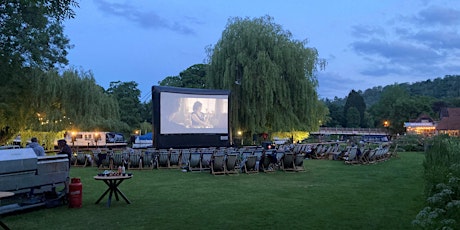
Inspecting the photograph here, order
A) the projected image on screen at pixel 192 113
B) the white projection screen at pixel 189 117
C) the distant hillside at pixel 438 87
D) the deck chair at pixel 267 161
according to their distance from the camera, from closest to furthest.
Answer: the deck chair at pixel 267 161, the white projection screen at pixel 189 117, the projected image on screen at pixel 192 113, the distant hillside at pixel 438 87

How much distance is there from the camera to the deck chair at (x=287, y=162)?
13805mm

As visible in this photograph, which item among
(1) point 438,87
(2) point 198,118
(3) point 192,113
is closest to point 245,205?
(3) point 192,113

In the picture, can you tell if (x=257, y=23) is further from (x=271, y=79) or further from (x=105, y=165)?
(x=105, y=165)

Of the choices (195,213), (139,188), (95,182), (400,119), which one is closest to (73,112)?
(95,182)

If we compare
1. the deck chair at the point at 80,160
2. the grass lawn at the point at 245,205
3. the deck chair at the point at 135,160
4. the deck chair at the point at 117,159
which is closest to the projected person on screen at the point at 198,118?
the deck chair at the point at 135,160

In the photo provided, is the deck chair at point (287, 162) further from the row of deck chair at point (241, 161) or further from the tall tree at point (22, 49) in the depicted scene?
the tall tree at point (22, 49)

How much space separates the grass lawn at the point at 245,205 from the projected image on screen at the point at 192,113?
7.36m

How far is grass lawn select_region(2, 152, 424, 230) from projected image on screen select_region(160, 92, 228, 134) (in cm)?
736

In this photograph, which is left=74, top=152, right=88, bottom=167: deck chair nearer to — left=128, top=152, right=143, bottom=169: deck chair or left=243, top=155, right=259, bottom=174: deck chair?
left=128, top=152, right=143, bottom=169: deck chair

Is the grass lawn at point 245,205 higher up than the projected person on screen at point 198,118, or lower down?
lower down

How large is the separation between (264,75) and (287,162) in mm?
10151

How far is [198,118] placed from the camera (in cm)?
1978

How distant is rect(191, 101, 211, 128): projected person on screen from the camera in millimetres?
19622

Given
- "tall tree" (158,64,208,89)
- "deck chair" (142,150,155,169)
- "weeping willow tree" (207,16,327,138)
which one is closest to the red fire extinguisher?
"deck chair" (142,150,155,169)
